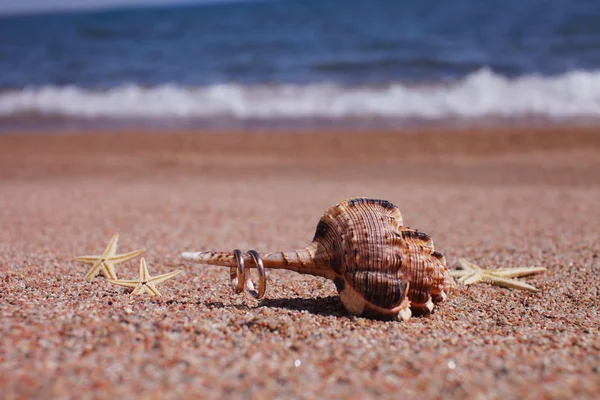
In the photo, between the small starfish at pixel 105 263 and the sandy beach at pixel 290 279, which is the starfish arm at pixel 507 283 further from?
the small starfish at pixel 105 263

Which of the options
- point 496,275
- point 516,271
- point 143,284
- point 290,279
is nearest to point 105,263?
point 143,284

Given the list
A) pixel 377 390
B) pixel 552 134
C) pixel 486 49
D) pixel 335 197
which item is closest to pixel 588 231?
pixel 335 197

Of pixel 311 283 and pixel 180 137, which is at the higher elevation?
pixel 180 137

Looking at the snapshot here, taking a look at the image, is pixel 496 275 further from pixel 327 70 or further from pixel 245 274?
pixel 327 70

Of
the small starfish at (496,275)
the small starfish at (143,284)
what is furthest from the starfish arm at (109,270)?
the small starfish at (496,275)

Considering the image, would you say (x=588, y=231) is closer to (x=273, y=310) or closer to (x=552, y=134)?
(x=273, y=310)

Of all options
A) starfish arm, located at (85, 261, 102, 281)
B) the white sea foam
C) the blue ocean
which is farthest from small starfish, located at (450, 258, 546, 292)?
the white sea foam
